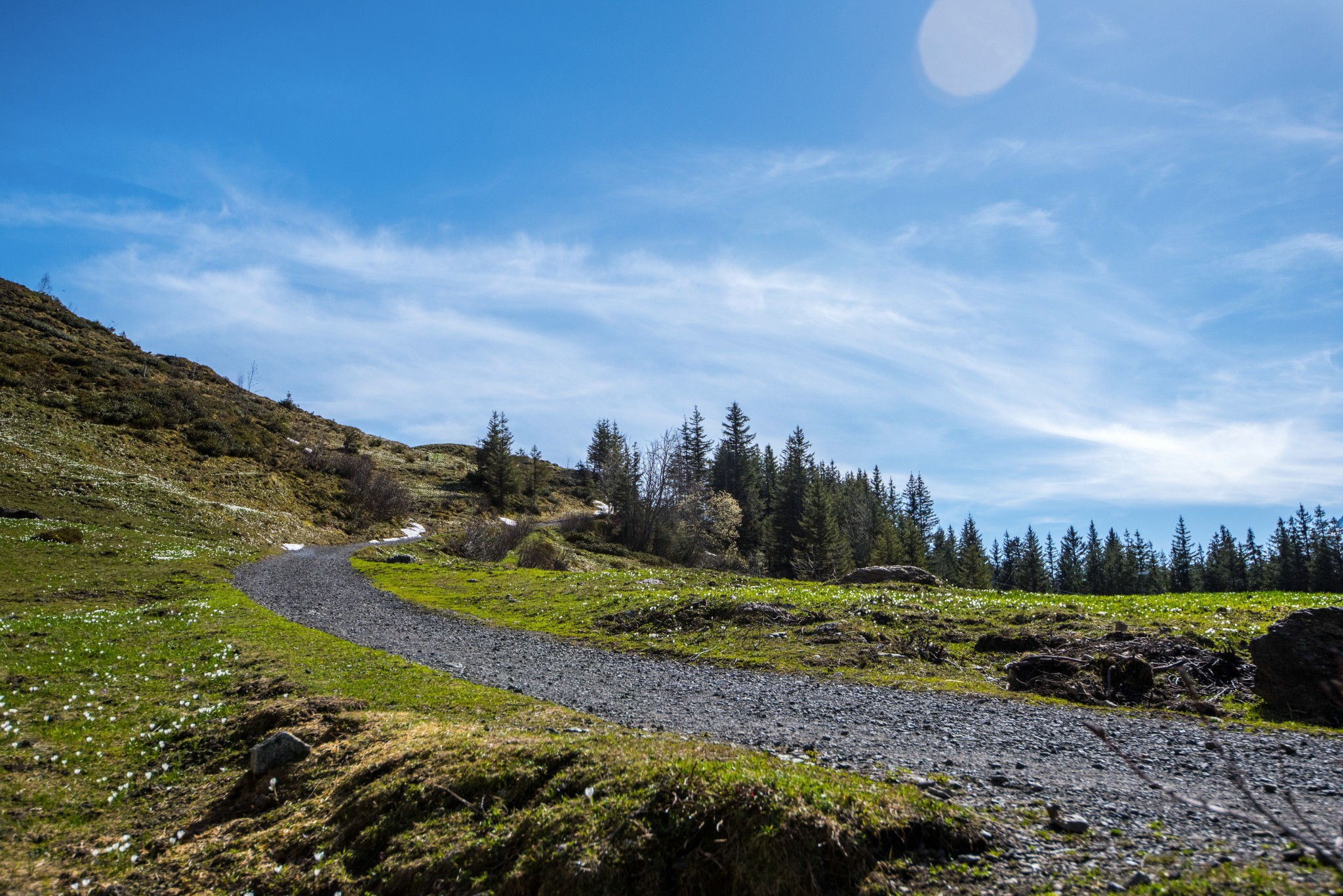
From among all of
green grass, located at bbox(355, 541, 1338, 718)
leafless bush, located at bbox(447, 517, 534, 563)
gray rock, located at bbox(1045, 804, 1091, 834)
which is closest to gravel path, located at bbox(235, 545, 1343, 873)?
gray rock, located at bbox(1045, 804, 1091, 834)

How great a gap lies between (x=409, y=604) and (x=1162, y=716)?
25291mm

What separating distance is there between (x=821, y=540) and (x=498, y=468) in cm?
4768

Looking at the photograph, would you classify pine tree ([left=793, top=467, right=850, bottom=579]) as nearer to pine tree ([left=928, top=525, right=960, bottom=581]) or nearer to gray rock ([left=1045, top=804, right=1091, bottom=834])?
pine tree ([left=928, top=525, right=960, bottom=581])

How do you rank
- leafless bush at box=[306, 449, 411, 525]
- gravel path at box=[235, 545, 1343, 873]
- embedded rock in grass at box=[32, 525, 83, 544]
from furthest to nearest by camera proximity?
1. leafless bush at box=[306, 449, 411, 525]
2. embedded rock in grass at box=[32, 525, 83, 544]
3. gravel path at box=[235, 545, 1343, 873]

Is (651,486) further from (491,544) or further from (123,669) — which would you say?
(123,669)

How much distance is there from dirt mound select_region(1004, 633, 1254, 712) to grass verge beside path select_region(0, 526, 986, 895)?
7.60 m

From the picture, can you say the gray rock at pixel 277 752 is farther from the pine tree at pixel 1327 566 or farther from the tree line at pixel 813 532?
the pine tree at pixel 1327 566


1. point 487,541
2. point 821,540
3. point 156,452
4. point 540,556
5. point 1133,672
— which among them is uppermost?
point 156,452

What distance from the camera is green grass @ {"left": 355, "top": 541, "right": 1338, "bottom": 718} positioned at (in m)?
14.9

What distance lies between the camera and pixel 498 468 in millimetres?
93438

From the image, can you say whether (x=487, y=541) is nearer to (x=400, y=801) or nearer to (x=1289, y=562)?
(x=400, y=801)

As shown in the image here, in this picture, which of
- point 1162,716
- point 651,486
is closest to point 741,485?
point 651,486

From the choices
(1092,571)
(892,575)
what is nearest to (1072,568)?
(1092,571)

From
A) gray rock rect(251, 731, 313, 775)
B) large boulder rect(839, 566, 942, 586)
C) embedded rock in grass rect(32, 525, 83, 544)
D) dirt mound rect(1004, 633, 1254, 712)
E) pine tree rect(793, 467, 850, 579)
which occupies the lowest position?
gray rock rect(251, 731, 313, 775)
